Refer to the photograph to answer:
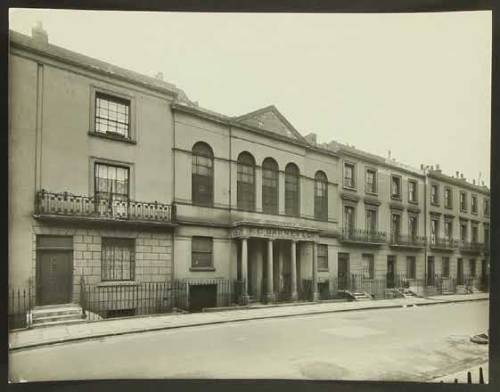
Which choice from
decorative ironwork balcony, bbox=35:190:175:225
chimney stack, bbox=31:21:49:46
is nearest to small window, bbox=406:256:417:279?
decorative ironwork balcony, bbox=35:190:175:225

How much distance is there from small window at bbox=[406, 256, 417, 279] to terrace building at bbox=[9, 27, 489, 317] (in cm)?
7

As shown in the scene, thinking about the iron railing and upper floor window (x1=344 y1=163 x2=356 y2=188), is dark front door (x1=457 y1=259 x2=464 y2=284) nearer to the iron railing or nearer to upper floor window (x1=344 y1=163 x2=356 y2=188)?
upper floor window (x1=344 y1=163 x2=356 y2=188)

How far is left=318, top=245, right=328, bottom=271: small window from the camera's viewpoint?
32.8ft

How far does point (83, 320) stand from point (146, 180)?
3188 millimetres

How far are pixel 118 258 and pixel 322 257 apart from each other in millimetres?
4986

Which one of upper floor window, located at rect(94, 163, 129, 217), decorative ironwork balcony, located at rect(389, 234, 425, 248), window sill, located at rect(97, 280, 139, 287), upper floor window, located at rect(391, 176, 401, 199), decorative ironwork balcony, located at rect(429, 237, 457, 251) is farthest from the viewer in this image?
upper floor window, located at rect(391, 176, 401, 199)

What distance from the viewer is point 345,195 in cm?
1003

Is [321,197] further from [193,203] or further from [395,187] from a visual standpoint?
[193,203]

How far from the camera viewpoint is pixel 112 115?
8766 mm

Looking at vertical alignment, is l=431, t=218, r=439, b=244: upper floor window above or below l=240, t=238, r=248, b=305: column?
above

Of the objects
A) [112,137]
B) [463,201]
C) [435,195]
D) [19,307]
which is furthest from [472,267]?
[19,307]

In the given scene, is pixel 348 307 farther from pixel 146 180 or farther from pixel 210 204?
pixel 146 180

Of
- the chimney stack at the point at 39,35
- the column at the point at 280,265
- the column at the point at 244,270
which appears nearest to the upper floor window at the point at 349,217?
the column at the point at 280,265

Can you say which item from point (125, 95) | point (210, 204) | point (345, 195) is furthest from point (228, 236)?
point (125, 95)
